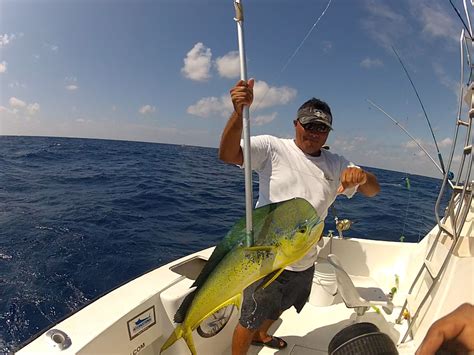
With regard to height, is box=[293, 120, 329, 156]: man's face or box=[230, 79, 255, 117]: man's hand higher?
box=[230, 79, 255, 117]: man's hand

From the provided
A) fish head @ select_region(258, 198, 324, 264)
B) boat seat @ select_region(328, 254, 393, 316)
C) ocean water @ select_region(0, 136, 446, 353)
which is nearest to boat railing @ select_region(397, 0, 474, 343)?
boat seat @ select_region(328, 254, 393, 316)

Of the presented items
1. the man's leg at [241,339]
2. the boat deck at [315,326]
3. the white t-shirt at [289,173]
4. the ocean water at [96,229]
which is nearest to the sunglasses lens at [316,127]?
the white t-shirt at [289,173]

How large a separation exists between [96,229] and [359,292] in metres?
5.77

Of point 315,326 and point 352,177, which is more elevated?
point 352,177

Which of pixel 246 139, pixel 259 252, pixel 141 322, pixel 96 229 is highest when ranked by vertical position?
pixel 246 139

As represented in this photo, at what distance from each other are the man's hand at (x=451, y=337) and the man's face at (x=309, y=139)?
109cm

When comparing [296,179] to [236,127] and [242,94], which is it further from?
[242,94]

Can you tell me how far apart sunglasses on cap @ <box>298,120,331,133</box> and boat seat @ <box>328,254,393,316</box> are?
151cm

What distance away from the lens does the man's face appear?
74.3 inches

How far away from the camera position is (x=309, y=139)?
1927 mm

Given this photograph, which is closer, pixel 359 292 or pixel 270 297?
pixel 270 297

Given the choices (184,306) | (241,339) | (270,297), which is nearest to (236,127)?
(184,306)

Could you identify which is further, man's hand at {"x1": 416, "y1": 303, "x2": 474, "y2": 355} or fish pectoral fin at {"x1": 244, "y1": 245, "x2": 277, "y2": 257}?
man's hand at {"x1": 416, "y1": 303, "x2": 474, "y2": 355}

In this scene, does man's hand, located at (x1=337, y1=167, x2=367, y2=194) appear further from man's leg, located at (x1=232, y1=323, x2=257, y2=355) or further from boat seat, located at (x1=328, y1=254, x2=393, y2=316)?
boat seat, located at (x1=328, y1=254, x2=393, y2=316)
